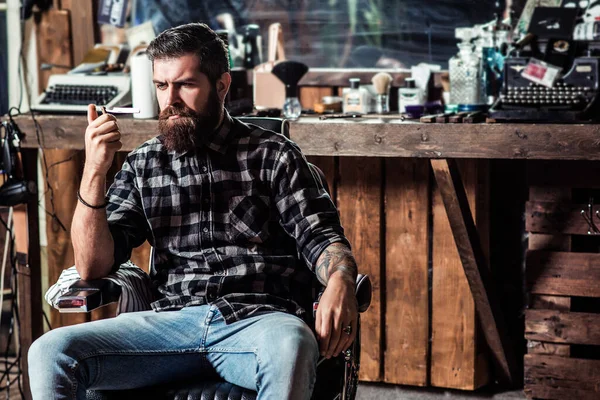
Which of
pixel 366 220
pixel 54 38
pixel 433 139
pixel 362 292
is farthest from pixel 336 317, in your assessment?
pixel 54 38

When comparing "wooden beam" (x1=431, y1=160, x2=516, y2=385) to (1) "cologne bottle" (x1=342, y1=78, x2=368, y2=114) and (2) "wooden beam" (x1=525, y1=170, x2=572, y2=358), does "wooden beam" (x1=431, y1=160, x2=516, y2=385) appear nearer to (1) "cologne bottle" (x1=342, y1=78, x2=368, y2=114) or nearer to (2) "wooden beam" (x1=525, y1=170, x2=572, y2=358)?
(2) "wooden beam" (x1=525, y1=170, x2=572, y2=358)

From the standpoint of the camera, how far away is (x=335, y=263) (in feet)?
7.32

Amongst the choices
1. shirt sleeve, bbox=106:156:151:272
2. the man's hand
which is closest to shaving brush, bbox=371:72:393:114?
shirt sleeve, bbox=106:156:151:272

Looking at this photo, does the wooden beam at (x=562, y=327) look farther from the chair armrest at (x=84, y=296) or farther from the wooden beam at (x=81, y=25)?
the wooden beam at (x=81, y=25)

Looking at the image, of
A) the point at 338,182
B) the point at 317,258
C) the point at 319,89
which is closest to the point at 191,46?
the point at 317,258

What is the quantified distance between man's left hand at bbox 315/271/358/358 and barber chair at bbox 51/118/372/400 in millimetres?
77

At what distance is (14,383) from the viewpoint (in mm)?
3693

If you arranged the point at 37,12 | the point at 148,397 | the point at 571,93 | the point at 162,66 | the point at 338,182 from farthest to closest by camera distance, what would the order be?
1. the point at 37,12
2. the point at 338,182
3. the point at 571,93
4. the point at 162,66
5. the point at 148,397

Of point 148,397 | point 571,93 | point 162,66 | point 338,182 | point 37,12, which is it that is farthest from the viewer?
point 37,12

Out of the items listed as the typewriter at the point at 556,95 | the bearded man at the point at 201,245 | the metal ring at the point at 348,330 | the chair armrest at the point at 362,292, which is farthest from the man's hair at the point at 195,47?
the typewriter at the point at 556,95

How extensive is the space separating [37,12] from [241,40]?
86cm

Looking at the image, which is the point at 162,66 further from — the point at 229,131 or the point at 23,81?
the point at 23,81

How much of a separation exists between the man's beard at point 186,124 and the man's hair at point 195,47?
0.06 metres

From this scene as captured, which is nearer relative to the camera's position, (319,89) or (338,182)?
(338,182)
